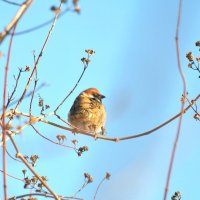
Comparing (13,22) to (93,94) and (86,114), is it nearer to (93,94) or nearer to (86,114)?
(86,114)

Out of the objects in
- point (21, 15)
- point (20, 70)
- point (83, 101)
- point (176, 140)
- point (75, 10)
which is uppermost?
point (83, 101)

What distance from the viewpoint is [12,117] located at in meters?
3.97

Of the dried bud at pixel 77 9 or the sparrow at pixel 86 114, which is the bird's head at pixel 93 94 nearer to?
the sparrow at pixel 86 114

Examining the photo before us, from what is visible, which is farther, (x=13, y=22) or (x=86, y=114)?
(x=86, y=114)

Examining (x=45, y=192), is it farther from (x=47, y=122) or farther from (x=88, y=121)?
(x=88, y=121)

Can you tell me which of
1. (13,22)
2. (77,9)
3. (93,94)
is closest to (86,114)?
(93,94)

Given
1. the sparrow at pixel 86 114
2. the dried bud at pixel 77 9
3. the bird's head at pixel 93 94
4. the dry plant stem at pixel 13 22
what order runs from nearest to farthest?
the dry plant stem at pixel 13 22, the dried bud at pixel 77 9, the sparrow at pixel 86 114, the bird's head at pixel 93 94

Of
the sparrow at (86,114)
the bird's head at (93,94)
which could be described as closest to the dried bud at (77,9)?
the sparrow at (86,114)

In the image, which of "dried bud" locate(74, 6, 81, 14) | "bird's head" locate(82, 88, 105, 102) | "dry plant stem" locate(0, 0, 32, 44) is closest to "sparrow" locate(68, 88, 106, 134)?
"bird's head" locate(82, 88, 105, 102)

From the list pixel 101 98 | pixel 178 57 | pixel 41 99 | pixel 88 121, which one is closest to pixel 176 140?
pixel 178 57

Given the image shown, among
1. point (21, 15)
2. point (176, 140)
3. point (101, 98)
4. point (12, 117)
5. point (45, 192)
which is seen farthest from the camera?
point (101, 98)

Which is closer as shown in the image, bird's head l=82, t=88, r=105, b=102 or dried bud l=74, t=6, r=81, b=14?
dried bud l=74, t=6, r=81, b=14

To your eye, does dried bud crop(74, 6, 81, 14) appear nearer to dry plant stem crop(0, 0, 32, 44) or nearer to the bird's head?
dry plant stem crop(0, 0, 32, 44)

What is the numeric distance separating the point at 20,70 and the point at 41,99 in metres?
0.33
